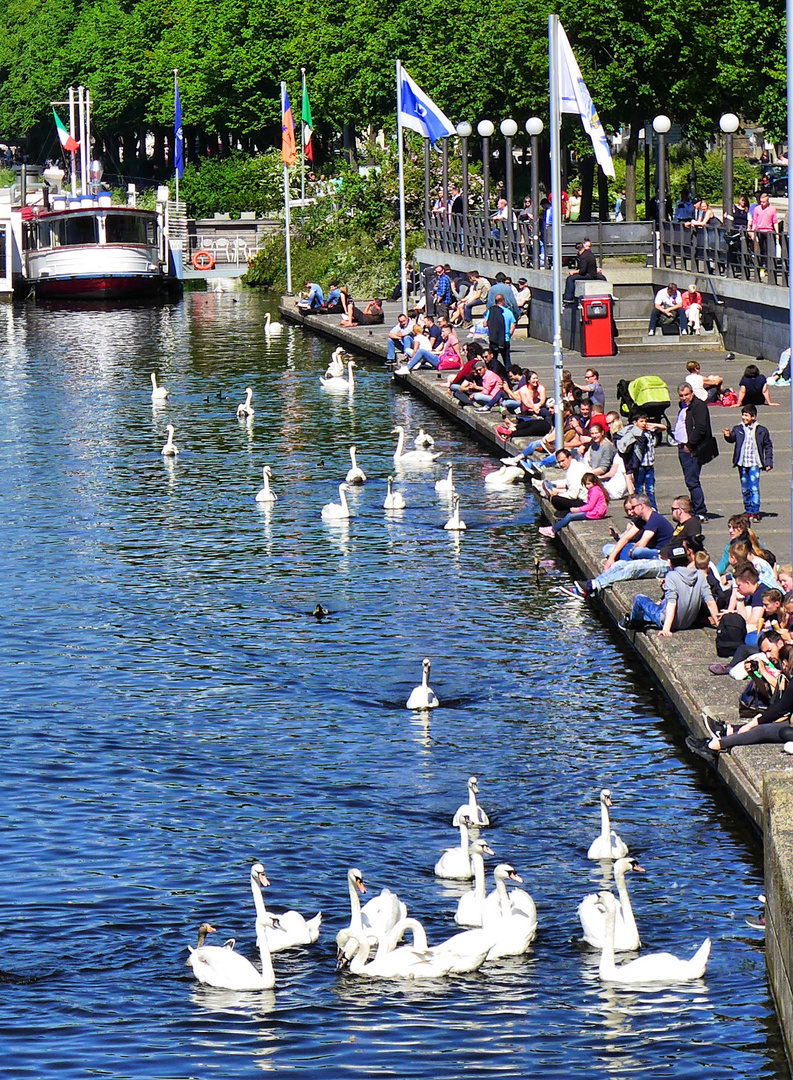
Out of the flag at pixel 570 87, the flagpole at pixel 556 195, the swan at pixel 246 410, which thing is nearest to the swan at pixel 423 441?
the flagpole at pixel 556 195

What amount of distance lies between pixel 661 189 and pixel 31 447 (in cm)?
1770

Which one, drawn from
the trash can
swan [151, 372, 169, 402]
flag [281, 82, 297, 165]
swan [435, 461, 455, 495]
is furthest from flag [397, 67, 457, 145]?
flag [281, 82, 297, 165]

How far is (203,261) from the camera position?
3531 inches

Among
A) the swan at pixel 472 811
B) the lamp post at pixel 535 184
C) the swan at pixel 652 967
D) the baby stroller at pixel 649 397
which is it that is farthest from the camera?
the lamp post at pixel 535 184

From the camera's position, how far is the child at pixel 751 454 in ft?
76.3

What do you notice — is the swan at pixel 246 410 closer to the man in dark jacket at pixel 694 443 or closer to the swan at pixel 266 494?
the swan at pixel 266 494

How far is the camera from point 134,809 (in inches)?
647

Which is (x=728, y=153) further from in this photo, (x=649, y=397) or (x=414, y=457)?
(x=649, y=397)

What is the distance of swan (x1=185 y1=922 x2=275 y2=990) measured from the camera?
507 inches

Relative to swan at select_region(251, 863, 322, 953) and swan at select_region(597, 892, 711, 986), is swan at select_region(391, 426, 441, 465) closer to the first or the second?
swan at select_region(251, 863, 322, 953)

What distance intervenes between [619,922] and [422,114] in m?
32.2

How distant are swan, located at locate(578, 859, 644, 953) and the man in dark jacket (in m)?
11.1

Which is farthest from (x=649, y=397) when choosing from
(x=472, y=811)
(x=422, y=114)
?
(x=422, y=114)

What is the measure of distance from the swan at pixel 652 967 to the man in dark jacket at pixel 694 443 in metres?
11.7
